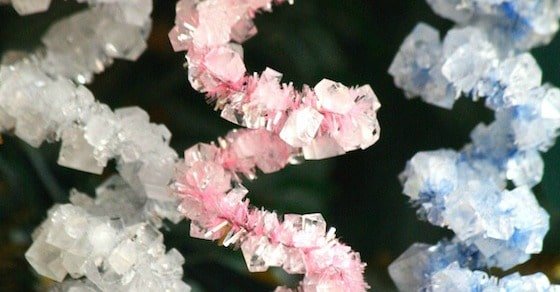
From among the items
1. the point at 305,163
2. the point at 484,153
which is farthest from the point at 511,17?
the point at 305,163

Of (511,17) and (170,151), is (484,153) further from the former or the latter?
(170,151)

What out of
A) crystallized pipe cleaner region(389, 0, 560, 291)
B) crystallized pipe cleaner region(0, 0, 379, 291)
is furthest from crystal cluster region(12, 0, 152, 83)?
crystallized pipe cleaner region(389, 0, 560, 291)

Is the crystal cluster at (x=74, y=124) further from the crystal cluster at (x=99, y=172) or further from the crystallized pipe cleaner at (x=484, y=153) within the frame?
the crystallized pipe cleaner at (x=484, y=153)

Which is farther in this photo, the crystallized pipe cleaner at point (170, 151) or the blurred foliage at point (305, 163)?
the blurred foliage at point (305, 163)

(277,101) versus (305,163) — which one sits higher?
(277,101)

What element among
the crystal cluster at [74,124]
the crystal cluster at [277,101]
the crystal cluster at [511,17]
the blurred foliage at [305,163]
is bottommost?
the blurred foliage at [305,163]

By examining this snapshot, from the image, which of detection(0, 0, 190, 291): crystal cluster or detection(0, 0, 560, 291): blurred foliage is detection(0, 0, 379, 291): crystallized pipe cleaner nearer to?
detection(0, 0, 190, 291): crystal cluster

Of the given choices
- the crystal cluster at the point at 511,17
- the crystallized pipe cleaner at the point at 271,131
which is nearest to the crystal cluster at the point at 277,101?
the crystallized pipe cleaner at the point at 271,131
